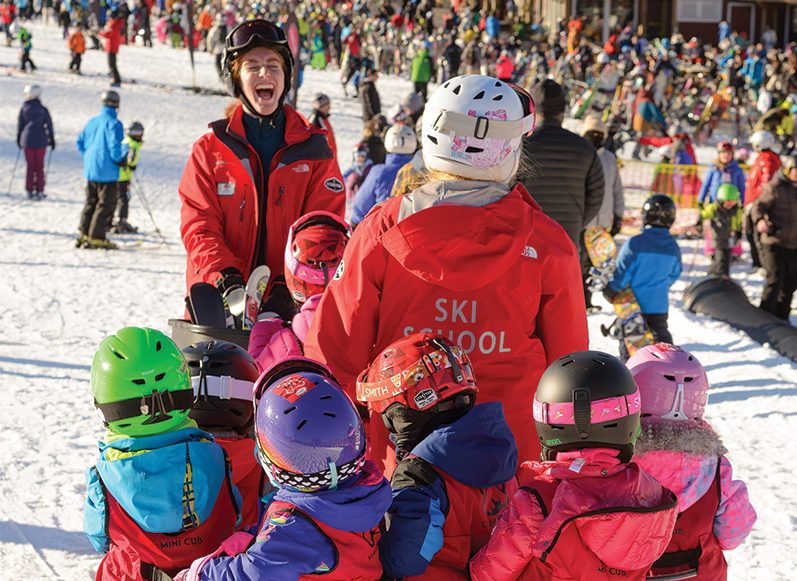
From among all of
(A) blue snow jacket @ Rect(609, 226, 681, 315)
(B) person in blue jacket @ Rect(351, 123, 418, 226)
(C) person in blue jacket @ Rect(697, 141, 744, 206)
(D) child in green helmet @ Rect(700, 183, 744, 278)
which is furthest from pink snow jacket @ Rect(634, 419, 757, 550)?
(C) person in blue jacket @ Rect(697, 141, 744, 206)

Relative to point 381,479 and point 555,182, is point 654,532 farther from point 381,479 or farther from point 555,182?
point 555,182

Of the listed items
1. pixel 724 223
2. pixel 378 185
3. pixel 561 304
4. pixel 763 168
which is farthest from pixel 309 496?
pixel 763 168

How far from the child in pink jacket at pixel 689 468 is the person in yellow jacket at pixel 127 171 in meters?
10.2

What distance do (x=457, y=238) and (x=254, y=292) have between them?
5.15 feet

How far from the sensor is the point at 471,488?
270 cm

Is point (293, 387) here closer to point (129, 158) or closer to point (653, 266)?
point (653, 266)

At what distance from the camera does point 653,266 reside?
747cm

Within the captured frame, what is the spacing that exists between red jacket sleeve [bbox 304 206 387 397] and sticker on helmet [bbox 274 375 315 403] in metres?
0.51

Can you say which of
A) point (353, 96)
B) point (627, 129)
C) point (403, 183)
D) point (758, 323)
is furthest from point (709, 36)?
point (403, 183)

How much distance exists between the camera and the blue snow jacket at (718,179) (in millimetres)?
12523

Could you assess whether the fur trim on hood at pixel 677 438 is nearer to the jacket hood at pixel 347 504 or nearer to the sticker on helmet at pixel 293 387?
the jacket hood at pixel 347 504

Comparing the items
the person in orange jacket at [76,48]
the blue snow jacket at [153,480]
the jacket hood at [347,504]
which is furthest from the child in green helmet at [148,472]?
the person in orange jacket at [76,48]

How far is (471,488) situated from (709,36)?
40.2 meters

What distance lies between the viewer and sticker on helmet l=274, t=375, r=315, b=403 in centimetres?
248
